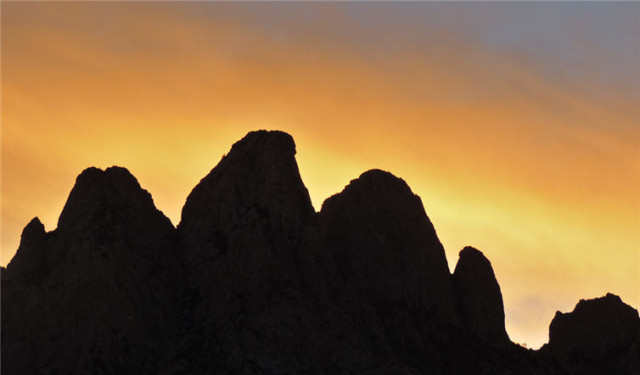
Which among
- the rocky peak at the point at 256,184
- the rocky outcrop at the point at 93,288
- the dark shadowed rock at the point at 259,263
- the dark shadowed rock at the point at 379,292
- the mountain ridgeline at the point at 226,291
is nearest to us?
the rocky outcrop at the point at 93,288

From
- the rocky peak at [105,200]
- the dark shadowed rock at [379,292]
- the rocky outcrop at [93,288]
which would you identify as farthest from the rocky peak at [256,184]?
the dark shadowed rock at [379,292]

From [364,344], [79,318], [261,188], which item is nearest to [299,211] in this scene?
[261,188]

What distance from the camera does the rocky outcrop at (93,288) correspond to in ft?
547

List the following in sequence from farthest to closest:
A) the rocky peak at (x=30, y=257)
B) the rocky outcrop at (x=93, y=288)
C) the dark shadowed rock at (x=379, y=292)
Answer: the dark shadowed rock at (x=379, y=292), the rocky peak at (x=30, y=257), the rocky outcrop at (x=93, y=288)

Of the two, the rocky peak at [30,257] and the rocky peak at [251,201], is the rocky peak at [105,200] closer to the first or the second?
the rocky peak at [30,257]

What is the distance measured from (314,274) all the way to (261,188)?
16.0 meters

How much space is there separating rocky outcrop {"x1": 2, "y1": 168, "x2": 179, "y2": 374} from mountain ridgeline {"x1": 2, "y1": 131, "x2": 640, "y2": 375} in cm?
19

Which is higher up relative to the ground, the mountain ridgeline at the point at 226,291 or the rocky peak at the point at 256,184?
the rocky peak at the point at 256,184

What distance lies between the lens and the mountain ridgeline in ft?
548

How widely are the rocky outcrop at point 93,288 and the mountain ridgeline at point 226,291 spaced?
0.19 metres

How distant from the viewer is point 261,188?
614 ft

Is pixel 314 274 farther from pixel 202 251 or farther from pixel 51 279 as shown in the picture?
pixel 51 279

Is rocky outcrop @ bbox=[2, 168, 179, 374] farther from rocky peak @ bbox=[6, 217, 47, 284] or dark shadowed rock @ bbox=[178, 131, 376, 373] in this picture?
dark shadowed rock @ bbox=[178, 131, 376, 373]

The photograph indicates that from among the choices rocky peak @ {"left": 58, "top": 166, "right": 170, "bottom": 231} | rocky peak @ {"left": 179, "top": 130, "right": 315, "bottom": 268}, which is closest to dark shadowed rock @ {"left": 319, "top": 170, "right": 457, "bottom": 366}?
rocky peak @ {"left": 179, "top": 130, "right": 315, "bottom": 268}
